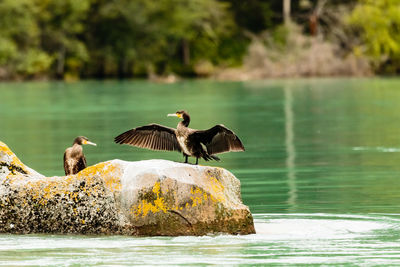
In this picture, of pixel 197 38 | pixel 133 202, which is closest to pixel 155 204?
pixel 133 202

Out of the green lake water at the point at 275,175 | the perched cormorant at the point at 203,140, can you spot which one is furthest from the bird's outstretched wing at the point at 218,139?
the green lake water at the point at 275,175

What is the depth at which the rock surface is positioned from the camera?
371 inches

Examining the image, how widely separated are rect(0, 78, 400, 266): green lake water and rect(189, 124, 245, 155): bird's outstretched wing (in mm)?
892

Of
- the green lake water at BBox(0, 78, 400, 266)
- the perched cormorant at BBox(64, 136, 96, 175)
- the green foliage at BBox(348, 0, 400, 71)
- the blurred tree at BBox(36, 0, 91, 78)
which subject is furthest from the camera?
the blurred tree at BBox(36, 0, 91, 78)

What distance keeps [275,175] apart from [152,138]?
Answer: 4927mm

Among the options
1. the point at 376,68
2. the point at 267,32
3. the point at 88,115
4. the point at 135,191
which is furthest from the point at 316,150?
the point at 267,32

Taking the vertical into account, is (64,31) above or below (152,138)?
above

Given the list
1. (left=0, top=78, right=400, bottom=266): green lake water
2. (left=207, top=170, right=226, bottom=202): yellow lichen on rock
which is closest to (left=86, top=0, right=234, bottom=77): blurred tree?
(left=0, top=78, right=400, bottom=266): green lake water

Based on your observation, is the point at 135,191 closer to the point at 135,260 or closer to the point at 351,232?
the point at 135,260

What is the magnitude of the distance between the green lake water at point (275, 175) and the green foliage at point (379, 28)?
1358 inches

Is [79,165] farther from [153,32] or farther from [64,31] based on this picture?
[64,31]

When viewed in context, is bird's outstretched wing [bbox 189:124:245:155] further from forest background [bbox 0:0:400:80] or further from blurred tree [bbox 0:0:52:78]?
blurred tree [bbox 0:0:52:78]

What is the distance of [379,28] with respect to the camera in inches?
2881

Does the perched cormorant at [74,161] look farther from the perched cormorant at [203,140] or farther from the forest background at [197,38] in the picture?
the forest background at [197,38]
